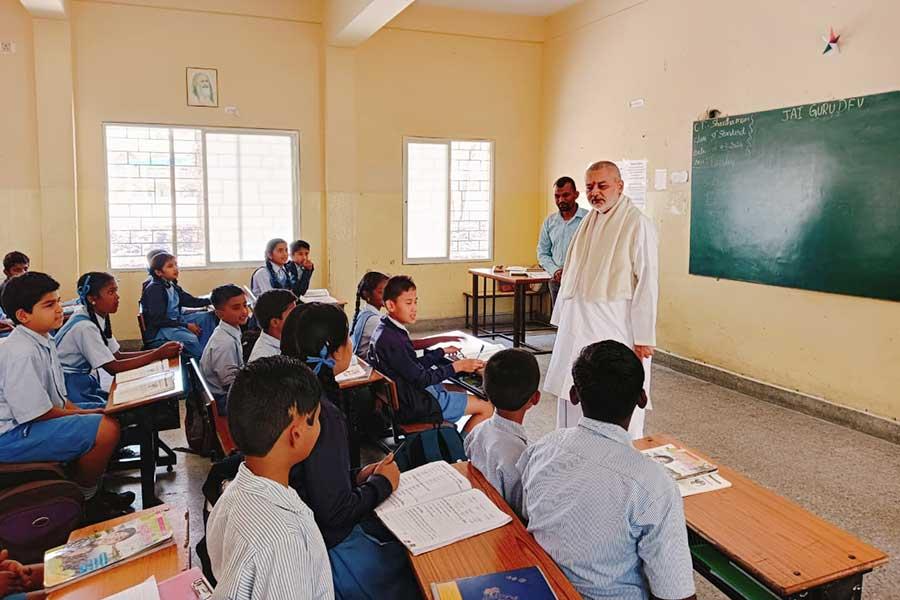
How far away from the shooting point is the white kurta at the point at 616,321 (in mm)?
2928

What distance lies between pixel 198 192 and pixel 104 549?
5.47 meters

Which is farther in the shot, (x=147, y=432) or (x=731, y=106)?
(x=731, y=106)

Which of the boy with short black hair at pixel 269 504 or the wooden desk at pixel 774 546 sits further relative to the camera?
the wooden desk at pixel 774 546

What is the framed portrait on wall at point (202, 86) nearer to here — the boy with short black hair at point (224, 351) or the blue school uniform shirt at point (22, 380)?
the boy with short black hair at point (224, 351)

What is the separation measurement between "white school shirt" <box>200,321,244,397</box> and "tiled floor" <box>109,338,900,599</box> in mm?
515

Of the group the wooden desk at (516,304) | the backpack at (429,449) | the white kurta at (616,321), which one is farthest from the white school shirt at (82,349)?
the wooden desk at (516,304)

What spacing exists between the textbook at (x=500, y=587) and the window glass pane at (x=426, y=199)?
6.25m

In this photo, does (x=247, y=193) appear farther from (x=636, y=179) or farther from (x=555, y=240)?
(x=636, y=179)

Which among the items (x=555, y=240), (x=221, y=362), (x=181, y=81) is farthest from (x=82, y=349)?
(x=181, y=81)

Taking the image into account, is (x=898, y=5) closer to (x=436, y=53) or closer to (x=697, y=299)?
(x=697, y=299)

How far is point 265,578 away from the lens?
114 cm

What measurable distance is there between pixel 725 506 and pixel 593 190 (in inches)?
64.9

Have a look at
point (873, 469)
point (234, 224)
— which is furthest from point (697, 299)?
point (234, 224)

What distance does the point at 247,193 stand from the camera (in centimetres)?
670
